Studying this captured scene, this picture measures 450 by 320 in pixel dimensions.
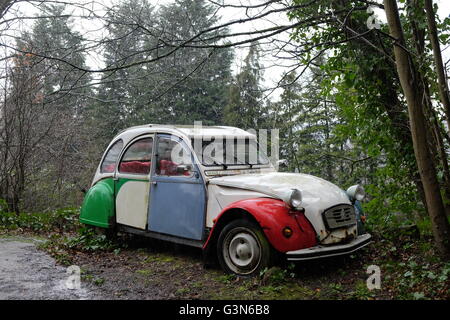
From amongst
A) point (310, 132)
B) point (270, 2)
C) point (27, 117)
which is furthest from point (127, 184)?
point (310, 132)

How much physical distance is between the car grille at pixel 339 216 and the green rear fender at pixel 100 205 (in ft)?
11.8

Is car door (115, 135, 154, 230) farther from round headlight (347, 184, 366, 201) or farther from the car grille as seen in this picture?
round headlight (347, 184, 366, 201)

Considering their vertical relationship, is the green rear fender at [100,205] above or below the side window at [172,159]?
below

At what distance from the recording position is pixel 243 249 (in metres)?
4.64

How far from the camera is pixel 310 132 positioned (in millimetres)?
18438

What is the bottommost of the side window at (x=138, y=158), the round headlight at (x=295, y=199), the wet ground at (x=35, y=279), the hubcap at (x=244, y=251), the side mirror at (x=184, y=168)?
the wet ground at (x=35, y=279)

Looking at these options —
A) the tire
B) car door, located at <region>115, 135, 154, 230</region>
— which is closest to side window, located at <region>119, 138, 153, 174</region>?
car door, located at <region>115, 135, 154, 230</region>

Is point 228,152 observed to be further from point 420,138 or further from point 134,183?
point 420,138

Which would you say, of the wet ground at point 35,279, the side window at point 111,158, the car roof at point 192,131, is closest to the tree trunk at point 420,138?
the car roof at point 192,131

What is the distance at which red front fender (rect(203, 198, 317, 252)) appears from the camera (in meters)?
4.32

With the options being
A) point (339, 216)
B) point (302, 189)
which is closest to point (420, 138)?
point (339, 216)

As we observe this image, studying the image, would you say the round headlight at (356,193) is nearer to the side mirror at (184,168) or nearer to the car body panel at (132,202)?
the side mirror at (184,168)

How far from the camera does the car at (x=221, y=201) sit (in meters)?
4.45

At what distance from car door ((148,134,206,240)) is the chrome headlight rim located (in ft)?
4.23
